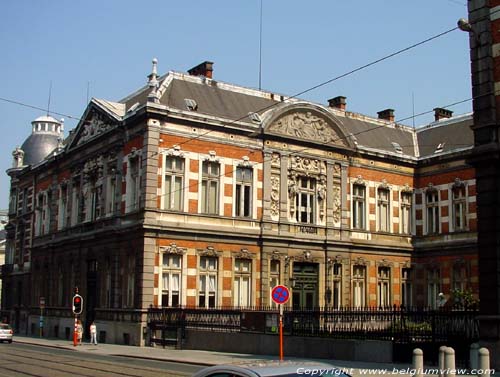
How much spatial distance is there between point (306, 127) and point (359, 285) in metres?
10.8

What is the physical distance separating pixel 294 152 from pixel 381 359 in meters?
20.1

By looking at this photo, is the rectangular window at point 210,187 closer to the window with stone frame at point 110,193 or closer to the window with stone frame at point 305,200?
the window with stone frame at point 305,200

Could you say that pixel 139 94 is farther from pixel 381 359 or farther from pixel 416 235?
pixel 381 359

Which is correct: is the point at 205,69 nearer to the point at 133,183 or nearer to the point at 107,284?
the point at 133,183

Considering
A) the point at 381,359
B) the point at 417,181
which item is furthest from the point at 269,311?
the point at 417,181

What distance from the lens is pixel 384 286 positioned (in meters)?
47.0

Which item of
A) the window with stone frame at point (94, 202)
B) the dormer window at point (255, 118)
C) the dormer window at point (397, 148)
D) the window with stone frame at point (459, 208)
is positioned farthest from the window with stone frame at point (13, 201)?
the window with stone frame at point (459, 208)

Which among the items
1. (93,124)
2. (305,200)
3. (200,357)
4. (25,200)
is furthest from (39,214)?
(200,357)

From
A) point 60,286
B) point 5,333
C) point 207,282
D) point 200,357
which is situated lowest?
point 200,357

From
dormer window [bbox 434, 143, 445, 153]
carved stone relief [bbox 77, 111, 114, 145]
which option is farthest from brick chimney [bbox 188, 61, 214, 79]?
dormer window [bbox 434, 143, 445, 153]

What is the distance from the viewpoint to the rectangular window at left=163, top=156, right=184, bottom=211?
3794 centimetres

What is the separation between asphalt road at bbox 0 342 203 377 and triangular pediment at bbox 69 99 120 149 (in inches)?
675

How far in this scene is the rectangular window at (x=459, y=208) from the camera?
149 feet

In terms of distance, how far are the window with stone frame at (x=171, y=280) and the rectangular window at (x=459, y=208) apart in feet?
62.3
